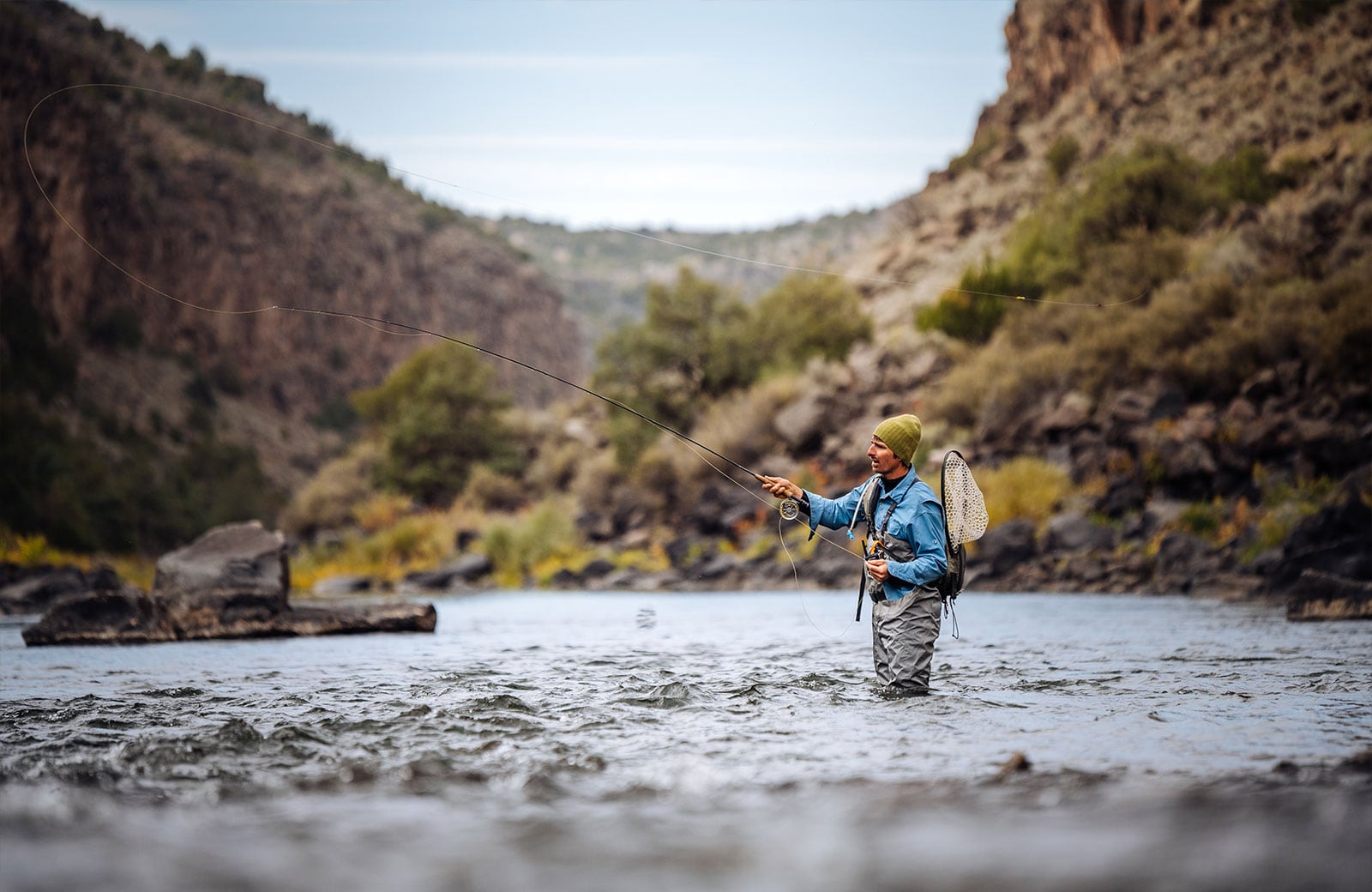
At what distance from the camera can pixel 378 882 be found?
12.0 feet

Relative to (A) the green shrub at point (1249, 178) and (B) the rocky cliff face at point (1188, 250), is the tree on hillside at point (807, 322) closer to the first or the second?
(B) the rocky cliff face at point (1188, 250)

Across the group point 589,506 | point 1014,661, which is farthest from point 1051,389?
point 1014,661

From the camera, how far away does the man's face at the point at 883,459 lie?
7.39 meters

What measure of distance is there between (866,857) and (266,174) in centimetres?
7031

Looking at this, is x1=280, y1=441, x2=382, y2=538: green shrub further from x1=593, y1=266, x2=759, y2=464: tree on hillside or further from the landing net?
the landing net

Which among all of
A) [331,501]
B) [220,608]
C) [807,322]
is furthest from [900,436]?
[331,501]

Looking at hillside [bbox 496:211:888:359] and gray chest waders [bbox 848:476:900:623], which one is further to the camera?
hillside [bbox 496:211:888:359]

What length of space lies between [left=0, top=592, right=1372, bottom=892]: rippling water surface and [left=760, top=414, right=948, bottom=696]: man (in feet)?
1.24

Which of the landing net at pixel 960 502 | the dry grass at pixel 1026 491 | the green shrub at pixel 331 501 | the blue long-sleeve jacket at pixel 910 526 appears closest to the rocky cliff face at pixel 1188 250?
the dry grass at pixel 1026 491

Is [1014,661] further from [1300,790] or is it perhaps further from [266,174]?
[266,174]

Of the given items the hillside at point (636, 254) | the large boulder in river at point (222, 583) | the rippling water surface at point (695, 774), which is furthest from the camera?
the hillside at point (636, 254)

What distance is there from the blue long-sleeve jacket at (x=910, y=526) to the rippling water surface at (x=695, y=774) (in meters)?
0.80

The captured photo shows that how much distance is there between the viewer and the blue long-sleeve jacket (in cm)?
718

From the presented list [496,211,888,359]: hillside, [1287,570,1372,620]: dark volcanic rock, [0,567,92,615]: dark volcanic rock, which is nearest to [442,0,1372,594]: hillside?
[1287,570,1372,620]: dark volcanic rock
